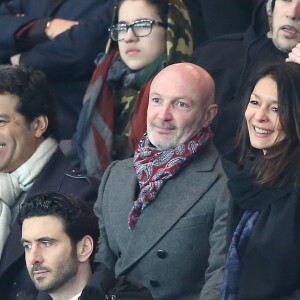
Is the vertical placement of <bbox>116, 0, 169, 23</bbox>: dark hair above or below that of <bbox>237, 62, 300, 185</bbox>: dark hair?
above

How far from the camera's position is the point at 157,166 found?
262 inches

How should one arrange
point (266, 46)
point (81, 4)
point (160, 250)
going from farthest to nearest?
point (81, 4) < point (266, 46) < point (160, 250)

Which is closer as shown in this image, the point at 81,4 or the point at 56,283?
the point at 56,283

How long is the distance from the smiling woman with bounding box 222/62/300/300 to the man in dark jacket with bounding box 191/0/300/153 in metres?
0.52

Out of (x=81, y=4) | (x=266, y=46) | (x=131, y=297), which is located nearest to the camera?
(x=131, y=297)

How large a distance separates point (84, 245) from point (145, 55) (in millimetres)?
1635

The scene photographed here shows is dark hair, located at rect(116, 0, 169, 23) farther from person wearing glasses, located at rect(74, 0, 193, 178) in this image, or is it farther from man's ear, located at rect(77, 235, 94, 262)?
man's ear, located at rect(77, 235, 94, 262)

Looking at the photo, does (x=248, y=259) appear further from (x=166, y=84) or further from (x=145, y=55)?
(x=145, y=55)

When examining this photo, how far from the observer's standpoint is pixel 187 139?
668cm

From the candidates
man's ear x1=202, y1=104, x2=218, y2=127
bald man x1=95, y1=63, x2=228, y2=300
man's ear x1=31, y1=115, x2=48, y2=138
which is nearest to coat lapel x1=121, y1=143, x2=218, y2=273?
bald man x1=95, y1=63, x2=228, y2=300

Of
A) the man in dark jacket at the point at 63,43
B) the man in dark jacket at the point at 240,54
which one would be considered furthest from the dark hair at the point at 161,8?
the man in dark jacket at the point at 63,43

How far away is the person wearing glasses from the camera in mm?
7496

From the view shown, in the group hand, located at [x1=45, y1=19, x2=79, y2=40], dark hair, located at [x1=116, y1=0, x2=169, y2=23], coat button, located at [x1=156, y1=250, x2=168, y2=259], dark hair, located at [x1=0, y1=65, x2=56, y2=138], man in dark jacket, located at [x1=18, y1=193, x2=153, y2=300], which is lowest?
coat button, located at [x1=156, y1=250, x2=168, y2=259]

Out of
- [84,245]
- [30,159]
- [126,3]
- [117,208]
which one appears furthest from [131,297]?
[126,3]
